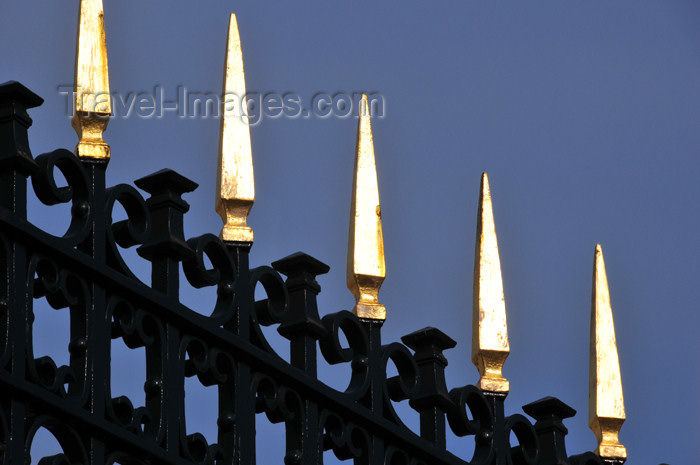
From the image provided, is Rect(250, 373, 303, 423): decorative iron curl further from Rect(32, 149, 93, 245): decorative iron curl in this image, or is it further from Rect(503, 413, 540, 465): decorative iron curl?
Rect(503, 413, 540, 465): decorative iron curl

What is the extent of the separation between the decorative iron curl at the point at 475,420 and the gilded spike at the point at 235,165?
940 millimetres

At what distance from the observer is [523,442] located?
5.25 m

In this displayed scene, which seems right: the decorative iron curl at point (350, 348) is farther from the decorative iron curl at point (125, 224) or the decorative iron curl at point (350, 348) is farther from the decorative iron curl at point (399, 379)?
the decorative iron curl at point (125, 224)

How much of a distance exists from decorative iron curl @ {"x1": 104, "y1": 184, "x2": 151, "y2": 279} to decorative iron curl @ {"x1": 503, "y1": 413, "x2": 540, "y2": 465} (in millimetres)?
1554

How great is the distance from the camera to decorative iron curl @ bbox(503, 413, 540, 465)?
519 centimetres

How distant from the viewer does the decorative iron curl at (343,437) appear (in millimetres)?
4539

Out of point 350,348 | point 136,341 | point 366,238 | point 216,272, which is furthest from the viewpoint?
point 366,238

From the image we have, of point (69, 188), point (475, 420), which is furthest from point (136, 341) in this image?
point (475, 420)

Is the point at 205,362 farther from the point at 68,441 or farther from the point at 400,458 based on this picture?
the point at 400,458

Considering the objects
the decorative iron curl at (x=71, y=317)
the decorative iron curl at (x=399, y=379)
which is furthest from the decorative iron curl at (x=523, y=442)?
the decorative iron curl at (x=71, y=317)

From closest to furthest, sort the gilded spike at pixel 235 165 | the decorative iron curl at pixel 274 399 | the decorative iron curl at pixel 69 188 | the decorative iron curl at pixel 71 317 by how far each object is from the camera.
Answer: the decorative iron curl at pixel 71 317 < the decorative iron curl at pixel 69 188 < the decorative iron curl at pixel 274 399 < the gilded spike at pixel 235 165

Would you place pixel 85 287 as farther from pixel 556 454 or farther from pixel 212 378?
pixel 556 454

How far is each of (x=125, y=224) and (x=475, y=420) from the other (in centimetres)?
149

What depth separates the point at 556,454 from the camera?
17.3ft
